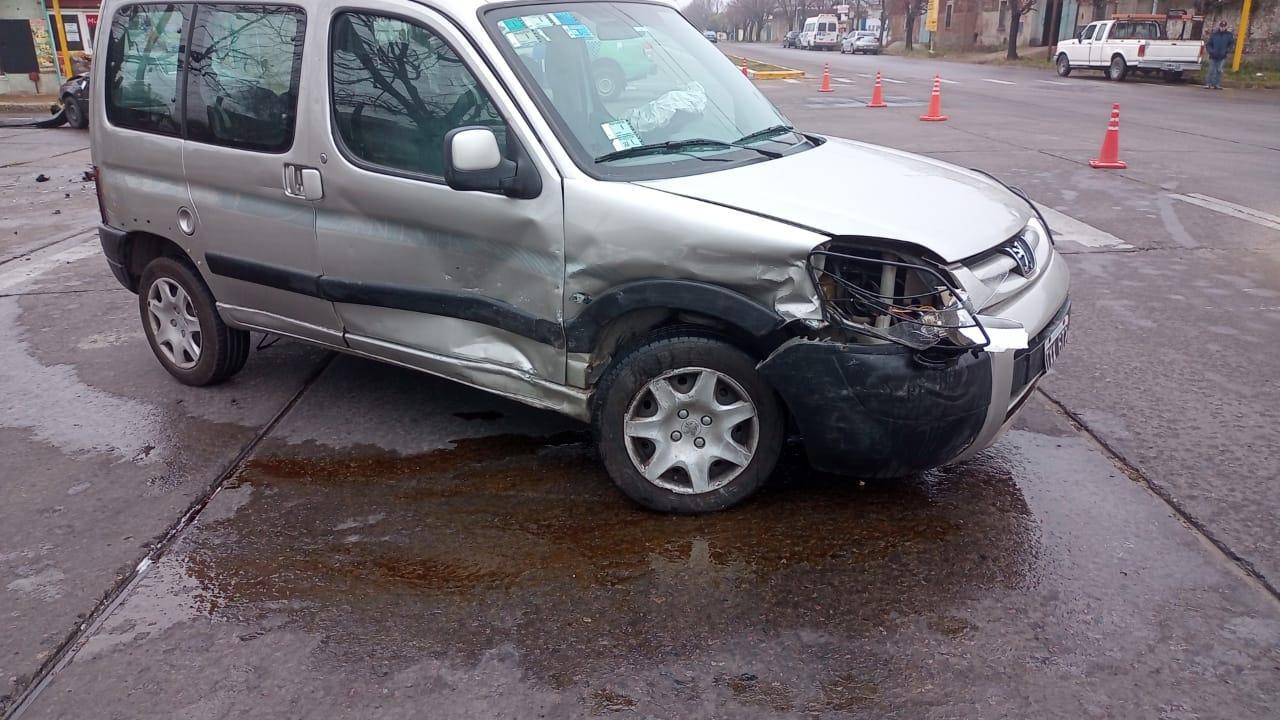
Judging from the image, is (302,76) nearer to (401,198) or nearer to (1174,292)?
(401,198)

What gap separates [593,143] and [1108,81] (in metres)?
31.0

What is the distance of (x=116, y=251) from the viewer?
5.12 meters

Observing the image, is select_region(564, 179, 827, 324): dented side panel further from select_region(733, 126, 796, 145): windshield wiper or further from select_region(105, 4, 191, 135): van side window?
select_region(105, 4, 191, 135): van side window

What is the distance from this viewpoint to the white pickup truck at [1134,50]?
2828 centimetres

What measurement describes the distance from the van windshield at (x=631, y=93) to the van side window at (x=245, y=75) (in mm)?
1058

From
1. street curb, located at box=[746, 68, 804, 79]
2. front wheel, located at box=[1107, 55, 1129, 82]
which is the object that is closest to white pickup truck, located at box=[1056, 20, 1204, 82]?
front wheel, located at box=[1107, 55, 1129, 82]

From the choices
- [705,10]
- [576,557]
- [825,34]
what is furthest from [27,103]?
[705,10]

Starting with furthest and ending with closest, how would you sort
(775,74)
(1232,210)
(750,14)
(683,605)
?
(750,14) → (775,74) → (1232,210) → (683,605)

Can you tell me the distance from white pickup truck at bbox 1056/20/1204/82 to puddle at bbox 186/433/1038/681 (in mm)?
29232

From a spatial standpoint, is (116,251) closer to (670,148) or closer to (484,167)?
(484,167)

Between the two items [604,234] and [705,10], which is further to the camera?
[705,10]

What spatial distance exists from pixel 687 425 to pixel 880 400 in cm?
72

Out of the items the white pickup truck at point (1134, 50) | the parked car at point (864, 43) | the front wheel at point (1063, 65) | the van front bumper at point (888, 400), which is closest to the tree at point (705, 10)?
the parked car at point (864, 43)

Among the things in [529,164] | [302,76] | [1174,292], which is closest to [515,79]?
[529,164]
